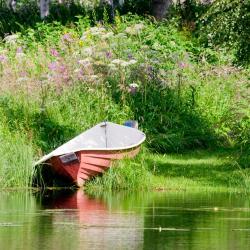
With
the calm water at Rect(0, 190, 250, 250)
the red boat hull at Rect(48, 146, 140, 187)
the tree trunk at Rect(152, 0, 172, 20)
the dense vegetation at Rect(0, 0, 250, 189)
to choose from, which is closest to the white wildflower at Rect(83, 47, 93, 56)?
the dense vegetation at Rect(0, 0, 250, 189)

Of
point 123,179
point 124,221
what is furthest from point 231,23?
point 124,221

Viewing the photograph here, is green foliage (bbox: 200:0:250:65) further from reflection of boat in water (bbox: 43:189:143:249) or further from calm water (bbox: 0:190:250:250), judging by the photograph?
reflection of boat in water (bbox: 43:189:143:249)

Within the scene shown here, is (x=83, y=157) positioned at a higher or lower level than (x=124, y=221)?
higher

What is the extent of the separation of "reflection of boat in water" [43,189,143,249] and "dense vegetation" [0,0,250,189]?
7.40 ft

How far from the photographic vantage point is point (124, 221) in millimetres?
17578

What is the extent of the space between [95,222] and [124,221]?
1.49 feet

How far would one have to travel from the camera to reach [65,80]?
27297 millimetres

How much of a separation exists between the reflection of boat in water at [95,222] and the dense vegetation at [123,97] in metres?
2.26

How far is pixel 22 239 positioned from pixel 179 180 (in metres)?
7.79

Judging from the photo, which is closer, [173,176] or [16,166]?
[16,166]

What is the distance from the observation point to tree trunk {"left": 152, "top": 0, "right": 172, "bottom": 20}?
38500 millimetres

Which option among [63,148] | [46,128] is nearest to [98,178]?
[63,148]

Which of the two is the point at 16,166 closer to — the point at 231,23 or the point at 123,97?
the point at 123,97

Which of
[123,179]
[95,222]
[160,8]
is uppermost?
[160,8]
